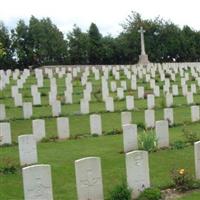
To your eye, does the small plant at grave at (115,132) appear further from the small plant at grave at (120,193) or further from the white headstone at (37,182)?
the white headstone at (37,182)

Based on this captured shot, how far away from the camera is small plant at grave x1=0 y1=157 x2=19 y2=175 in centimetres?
1042

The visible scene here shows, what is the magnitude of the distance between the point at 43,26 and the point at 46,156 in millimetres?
44946

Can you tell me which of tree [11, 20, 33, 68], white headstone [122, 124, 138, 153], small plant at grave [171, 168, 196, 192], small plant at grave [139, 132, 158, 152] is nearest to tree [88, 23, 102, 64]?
tree [11, 20, 33, 68]

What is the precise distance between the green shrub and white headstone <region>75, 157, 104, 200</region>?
2.40 ft

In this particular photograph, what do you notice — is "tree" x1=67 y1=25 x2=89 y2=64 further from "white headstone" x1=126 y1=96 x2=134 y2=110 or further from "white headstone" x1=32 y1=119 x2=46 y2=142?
"white headstone" x1=32 y1=119 x2=46 y2=142

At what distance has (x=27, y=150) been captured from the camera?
11.1m

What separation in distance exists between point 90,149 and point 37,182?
496cm

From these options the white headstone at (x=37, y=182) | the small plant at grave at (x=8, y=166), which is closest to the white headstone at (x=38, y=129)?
the small plant at grave at (x=8, y=166)

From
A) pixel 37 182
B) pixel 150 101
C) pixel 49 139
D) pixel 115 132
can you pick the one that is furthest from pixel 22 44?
pixel 37 182

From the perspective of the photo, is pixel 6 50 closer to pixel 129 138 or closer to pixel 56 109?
pixel 56 109

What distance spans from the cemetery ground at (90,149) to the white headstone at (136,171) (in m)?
0.46

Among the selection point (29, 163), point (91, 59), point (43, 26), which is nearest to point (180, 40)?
point (91, 59)

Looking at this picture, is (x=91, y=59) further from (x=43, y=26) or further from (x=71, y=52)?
(x=43, y=26)

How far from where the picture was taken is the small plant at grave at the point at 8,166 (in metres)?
10.4
